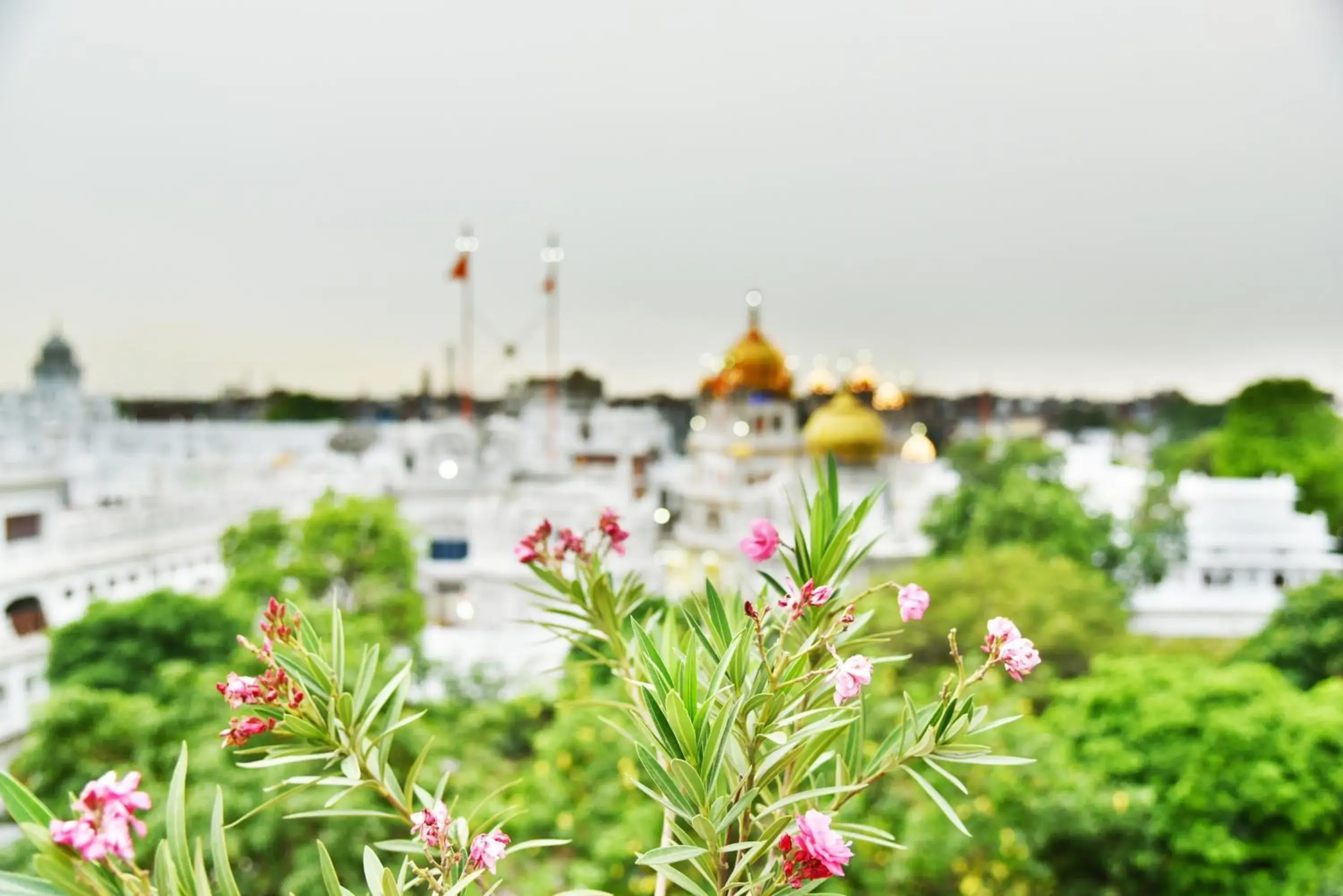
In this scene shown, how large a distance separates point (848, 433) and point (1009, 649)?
646cm

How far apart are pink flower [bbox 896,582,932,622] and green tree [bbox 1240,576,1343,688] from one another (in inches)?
221

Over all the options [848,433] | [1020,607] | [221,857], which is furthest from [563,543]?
[848,433]

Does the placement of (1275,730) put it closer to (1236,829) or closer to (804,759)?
(1236,829)

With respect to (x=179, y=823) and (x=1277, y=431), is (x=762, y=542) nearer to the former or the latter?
(x=179, y=823)

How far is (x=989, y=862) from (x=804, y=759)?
8.45 feet

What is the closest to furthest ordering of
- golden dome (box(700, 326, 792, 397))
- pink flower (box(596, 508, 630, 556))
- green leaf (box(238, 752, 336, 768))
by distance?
green leaf (box(238, 752, 336, 768))
pink flower (box(596, 508, 630, 556))
golden dome (box(700, 326, 792, 397))

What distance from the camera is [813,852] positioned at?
2.03 ft

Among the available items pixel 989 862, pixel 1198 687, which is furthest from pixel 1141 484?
pixel 989 862

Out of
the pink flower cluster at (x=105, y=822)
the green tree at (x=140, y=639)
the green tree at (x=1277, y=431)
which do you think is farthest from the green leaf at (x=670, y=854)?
the green tree at (x=1277, y=431)

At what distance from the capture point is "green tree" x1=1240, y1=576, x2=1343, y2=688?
5.07m

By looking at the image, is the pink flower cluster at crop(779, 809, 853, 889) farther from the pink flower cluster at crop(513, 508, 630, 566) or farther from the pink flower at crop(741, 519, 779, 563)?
the pink flower cluster at crop(513, 508, 630, 566)

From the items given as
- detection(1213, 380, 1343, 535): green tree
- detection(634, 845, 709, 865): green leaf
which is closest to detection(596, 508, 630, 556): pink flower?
detection(634, 845, 709, 865): green leaf

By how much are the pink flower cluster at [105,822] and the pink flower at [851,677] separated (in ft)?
1.50

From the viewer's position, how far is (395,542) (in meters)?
6.08
